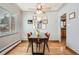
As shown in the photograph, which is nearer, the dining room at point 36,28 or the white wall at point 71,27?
the dining room at point 36,28

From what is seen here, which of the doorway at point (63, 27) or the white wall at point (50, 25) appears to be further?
the doorway at point (63, 27)

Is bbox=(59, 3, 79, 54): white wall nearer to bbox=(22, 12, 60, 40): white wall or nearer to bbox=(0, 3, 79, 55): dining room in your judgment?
bbox=(0, 3, 79, 55): dining room

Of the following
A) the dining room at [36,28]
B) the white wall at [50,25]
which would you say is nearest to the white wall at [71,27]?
the dining room at [36,28]

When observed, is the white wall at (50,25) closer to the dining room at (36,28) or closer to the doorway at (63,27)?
the dining room at (36,28)

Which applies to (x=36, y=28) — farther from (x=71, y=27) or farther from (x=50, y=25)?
(x=71, y=27)

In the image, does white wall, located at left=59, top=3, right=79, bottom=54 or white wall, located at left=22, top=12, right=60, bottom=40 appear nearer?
Answer: white wall, located at left=22, top=12, right=60, bottom=40

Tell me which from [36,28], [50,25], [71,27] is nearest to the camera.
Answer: [36,28]

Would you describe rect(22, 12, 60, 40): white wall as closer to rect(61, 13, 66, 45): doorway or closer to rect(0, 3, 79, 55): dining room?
rect(0, 3, 79, 55): dining room

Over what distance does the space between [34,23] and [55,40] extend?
2.12 feet

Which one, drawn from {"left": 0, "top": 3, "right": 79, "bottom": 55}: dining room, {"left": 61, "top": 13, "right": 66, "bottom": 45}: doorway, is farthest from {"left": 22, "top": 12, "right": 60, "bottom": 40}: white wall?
{"left": 61, "top": 13, "right": 66, "bottom": 45}: doorway

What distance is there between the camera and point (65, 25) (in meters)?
2.77

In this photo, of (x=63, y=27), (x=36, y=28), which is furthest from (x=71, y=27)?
(x=36, y=28)

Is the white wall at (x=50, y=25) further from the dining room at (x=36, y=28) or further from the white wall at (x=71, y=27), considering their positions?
the white wall at (x=71, y=27)

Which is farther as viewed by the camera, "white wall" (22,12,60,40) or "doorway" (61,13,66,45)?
"doorway" (61,13,66,45)
